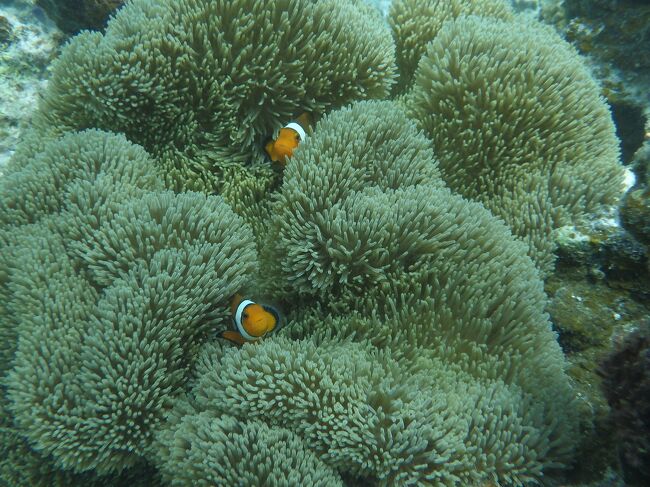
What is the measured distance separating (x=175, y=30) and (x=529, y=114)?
181 cm

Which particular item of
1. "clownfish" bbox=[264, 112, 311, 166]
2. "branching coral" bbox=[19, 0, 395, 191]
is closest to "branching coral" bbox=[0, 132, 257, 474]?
"branching coral" bbox=[19, 0, 395, 191]

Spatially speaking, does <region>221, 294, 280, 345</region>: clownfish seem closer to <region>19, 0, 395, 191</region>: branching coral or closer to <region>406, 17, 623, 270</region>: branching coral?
<region>19, 0, 395, 191</region>: branching coral

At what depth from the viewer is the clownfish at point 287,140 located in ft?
7.41

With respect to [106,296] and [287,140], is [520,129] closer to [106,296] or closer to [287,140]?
[287,140]

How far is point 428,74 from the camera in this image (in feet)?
8.24

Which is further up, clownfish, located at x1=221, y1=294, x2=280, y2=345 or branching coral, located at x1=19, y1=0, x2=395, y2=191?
branching coral, located at x1=19, y1=0, x2=395, y2=191

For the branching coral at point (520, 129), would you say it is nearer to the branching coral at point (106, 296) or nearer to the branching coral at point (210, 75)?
the branching coral at point (210, 75)

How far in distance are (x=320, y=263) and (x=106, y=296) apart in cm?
84

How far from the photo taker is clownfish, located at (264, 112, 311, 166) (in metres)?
2.26

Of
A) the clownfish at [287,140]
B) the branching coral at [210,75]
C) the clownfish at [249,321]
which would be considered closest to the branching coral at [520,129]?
the branching coral at [210,75]

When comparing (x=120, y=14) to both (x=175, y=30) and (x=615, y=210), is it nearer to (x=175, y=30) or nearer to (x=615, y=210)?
(x=175, y=30)

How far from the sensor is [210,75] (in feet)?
7.47

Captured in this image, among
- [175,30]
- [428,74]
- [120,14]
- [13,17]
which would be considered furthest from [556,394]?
[13,17]

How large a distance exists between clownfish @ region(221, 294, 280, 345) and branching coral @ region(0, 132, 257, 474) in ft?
0.22
